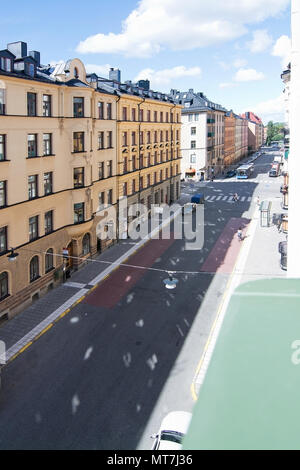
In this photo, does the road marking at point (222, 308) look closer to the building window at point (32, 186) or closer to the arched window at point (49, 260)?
the arched window at point (49, 260)

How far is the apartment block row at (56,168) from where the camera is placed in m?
24.8

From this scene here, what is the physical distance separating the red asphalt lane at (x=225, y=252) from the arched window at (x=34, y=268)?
1371 centimetres

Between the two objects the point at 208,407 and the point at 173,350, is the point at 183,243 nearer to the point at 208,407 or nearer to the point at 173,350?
the point at 173,350

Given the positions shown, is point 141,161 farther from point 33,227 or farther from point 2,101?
point 2,101

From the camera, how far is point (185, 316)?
25.8m

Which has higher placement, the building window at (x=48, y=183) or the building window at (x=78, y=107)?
the building window at (x=78, y=107)

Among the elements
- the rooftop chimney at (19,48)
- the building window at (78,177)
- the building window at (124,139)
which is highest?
the rooftop chimney at (19,48)

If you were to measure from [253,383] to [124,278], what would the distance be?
94.1 feet

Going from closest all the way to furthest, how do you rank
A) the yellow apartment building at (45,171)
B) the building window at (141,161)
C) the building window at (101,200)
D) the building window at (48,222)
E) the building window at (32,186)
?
1. the yellow apartment building at (45,171)
2. the building window at (32,186)
3. the building window at (48,222)
4. the building window at (101,200)
5. the building window at (141,161)

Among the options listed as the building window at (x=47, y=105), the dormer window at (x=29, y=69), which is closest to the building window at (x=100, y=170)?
the building window at (x=47, y=105)

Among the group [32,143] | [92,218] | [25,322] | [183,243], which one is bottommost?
[25,322]

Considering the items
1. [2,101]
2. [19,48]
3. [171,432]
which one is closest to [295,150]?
[171,432]

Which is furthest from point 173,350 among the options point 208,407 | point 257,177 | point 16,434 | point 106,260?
point 257,177

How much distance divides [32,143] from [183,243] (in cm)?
1995
